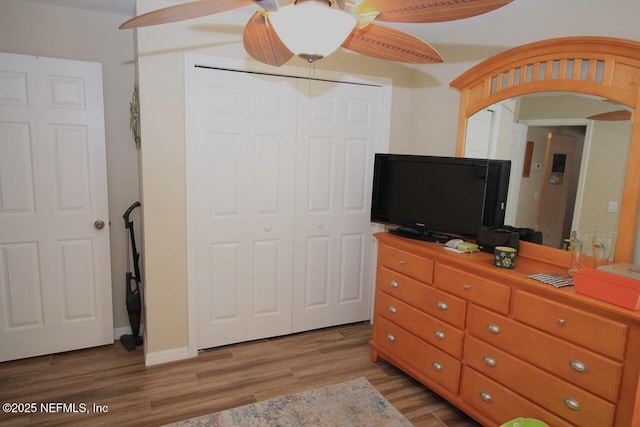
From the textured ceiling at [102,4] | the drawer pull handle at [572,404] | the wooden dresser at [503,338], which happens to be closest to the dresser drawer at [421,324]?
the wooden dresser at [503,338]

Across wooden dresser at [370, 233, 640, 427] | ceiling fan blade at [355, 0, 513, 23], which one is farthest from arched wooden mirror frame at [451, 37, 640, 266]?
ceiling fan blade at [355, 0, 513, 23]

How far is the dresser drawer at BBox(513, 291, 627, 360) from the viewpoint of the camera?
5.49 ft

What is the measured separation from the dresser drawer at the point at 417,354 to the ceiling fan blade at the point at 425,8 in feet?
6.04

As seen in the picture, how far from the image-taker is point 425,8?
1.33 m

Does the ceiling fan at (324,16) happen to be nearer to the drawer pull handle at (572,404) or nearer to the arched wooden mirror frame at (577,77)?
the arched wooden mirror frame at (577,77)

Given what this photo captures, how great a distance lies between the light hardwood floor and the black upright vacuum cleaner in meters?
0.07

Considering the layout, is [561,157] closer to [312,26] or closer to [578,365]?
[578,365]

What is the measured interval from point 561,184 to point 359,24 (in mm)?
1504

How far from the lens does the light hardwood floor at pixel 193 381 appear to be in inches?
93.3

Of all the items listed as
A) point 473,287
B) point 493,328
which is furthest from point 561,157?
point 493,328

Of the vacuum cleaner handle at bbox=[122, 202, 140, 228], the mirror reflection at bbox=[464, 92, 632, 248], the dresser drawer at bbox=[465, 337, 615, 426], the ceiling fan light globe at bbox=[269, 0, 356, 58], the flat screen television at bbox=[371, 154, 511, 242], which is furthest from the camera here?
the vacuum cleaner handle at bbox=[122, 202, 140, 228]

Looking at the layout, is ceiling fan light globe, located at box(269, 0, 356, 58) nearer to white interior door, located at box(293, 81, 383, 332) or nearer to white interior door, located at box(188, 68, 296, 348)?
white interior door, located at box(188, 68, 296, 348)

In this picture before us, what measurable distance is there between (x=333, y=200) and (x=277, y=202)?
49 cm

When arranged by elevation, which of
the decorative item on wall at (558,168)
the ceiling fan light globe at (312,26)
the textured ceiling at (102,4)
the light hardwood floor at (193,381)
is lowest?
the light hardwood floor at (193,381)
